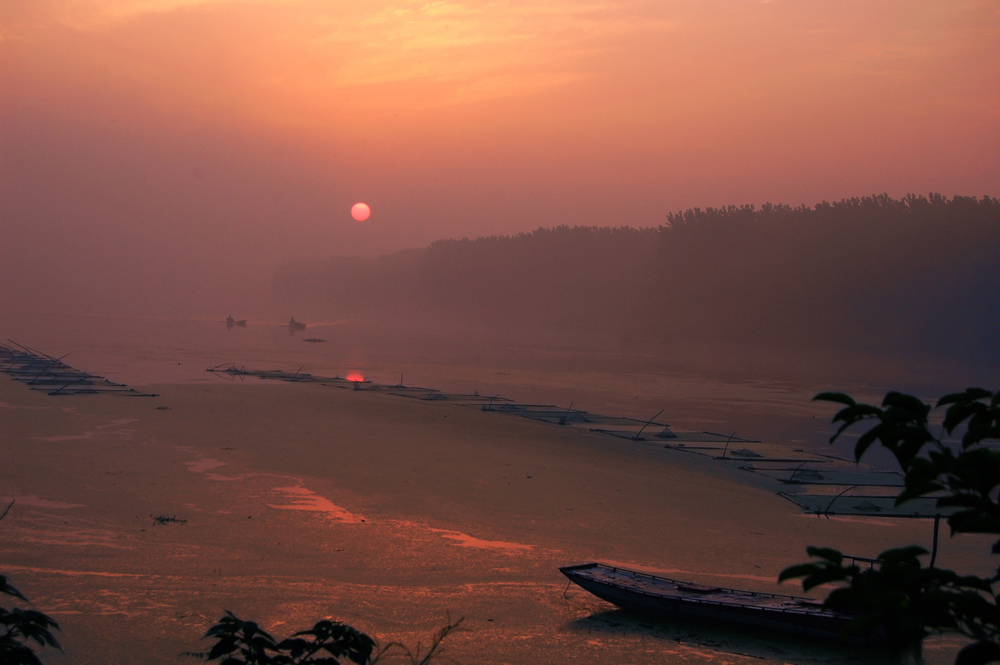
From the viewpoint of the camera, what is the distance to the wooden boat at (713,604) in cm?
672

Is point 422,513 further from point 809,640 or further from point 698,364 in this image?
point 698,364

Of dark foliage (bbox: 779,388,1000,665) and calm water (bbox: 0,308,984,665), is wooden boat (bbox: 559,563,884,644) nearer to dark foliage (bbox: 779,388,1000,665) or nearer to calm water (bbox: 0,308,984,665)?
calm water (bbox: 0,308,984,665)

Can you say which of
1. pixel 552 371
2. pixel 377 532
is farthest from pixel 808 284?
pixel 377 532

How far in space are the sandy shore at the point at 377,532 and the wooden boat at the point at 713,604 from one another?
14cm

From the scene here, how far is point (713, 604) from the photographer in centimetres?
699

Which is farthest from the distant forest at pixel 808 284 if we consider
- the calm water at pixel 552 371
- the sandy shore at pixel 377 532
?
the sandy shore at pixel 377 532

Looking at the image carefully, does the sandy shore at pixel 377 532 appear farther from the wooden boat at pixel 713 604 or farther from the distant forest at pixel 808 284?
the distant forest at pixel 808 284

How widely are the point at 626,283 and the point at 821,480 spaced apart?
88987mm

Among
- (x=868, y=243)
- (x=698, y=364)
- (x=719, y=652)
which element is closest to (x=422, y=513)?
(x=719, y=652)

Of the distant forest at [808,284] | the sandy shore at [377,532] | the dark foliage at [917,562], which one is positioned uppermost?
the distant forest at [808,284]

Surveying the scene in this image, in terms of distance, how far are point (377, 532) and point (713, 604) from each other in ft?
14.8

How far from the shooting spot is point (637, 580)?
7.50 m

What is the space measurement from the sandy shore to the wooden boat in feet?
0.45

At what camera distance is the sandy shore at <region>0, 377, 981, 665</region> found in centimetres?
688
